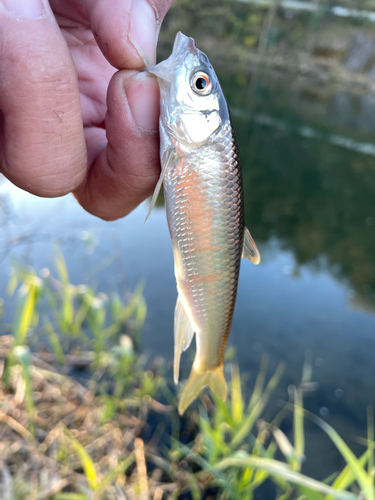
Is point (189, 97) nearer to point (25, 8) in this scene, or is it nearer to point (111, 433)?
point (25, 8)

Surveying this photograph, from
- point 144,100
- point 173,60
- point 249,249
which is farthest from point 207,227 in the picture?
point 173,60

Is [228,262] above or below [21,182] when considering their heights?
below

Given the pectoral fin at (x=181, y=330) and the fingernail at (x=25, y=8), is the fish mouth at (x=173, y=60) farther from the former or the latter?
the pectoral fin at (x=181, y=330)

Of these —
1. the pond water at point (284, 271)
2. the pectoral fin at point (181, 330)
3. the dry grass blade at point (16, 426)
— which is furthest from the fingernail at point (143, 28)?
the pond water at point (284, 271)

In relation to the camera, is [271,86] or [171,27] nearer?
[271,86]

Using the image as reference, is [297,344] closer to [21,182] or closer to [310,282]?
[310,282]

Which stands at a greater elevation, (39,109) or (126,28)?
(126,28)

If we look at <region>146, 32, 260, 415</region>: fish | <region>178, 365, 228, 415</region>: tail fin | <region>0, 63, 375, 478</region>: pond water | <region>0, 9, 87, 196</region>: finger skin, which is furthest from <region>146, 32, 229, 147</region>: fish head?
<region>0, 63, 375, 478</region>: pond water

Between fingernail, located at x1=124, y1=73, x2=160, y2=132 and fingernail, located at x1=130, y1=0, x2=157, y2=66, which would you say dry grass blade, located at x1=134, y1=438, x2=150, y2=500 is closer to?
fingernail, located at x1=124, y1=73, x2=160, y2=132

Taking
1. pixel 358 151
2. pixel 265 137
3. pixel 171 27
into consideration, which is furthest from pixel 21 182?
pixel 171 27
